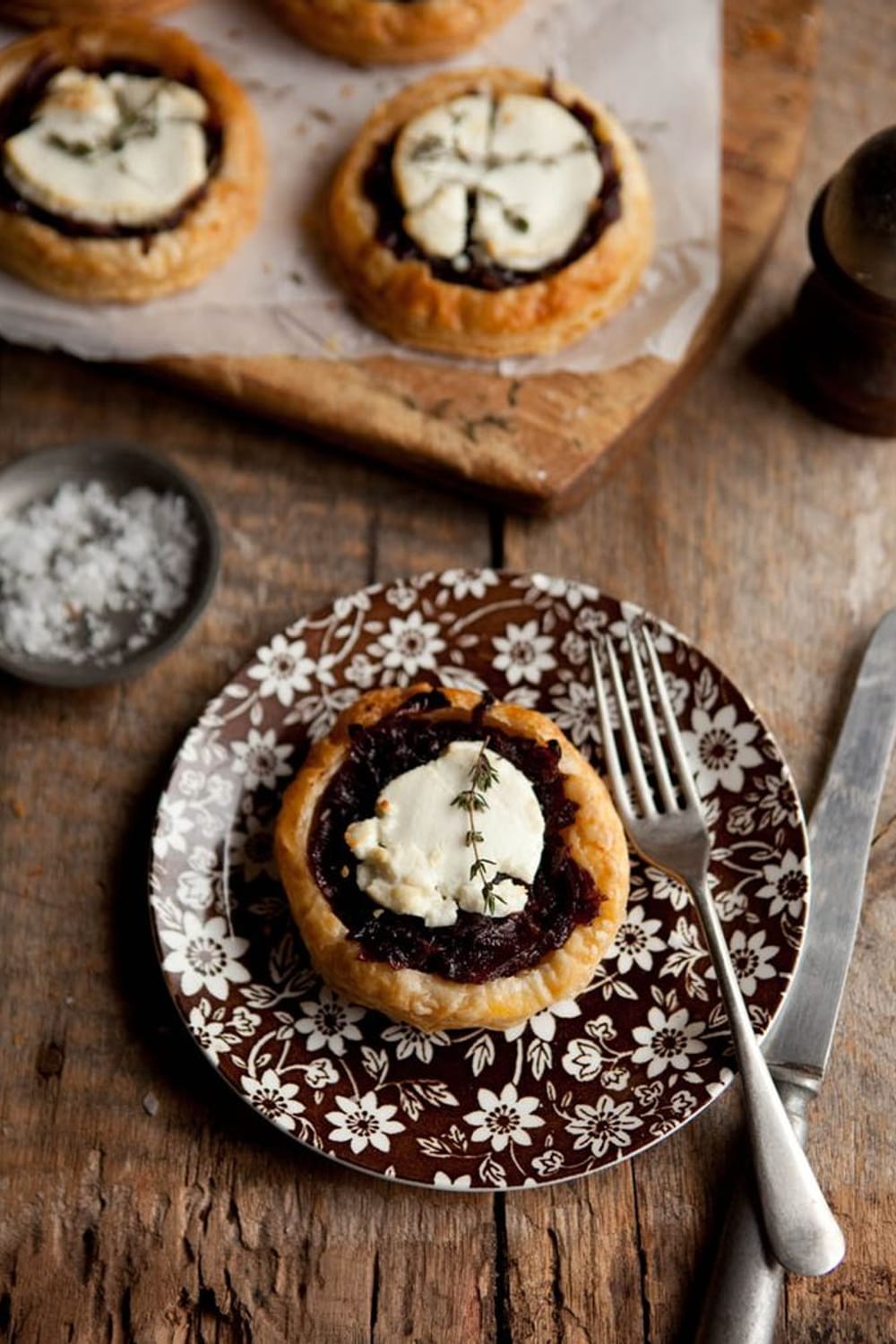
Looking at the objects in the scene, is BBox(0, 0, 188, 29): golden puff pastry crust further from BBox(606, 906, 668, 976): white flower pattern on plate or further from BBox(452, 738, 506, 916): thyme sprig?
BBox(606, 906, 668, 976): white flower pattern on plate

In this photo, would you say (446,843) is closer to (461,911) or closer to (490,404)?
(461,911)

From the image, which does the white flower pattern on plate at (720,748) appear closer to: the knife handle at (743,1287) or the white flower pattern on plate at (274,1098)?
the knife handle at (743,1287)

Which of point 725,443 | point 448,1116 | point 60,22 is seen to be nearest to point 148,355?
point 60,22

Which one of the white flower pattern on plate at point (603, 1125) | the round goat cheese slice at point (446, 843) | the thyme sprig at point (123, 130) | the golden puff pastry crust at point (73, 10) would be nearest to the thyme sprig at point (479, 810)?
the round goat cheese slice at point (446, 843)

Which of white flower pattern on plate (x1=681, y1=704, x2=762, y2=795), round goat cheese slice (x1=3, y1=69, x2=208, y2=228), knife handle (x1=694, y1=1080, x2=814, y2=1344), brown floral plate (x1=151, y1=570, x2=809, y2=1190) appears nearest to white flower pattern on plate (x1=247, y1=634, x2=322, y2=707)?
brown floral plate (x1=151, y1=570, x2=809, y2=1190)

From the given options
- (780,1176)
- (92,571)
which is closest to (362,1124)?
(780,1176)

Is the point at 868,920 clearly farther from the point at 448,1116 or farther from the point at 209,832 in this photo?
the point at 209,832
